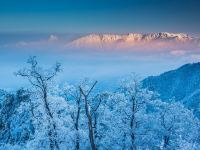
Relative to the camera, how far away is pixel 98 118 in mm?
67625

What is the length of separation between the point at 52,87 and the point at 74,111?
26.0ft

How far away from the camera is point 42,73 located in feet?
177

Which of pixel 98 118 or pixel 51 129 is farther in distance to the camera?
pixel 98 118

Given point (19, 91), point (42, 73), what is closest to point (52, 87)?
point (42, 73)

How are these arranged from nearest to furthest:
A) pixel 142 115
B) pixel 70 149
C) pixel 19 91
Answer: pixel 70 149 → pixel 142 115 → pixel 19 91

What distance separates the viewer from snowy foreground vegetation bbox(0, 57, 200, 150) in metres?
55.2

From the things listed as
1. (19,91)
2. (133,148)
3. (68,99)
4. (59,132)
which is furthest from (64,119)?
(19,91)

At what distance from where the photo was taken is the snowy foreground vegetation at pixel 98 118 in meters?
55.2

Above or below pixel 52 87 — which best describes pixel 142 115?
below

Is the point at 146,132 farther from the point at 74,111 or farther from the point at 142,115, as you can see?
the point at 74,111

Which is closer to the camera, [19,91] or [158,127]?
[158,127]

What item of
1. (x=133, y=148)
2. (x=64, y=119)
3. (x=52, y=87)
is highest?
(x=52, y=87)

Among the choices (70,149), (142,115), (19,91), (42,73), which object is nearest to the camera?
(42,73)

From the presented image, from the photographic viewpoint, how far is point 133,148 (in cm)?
6019
